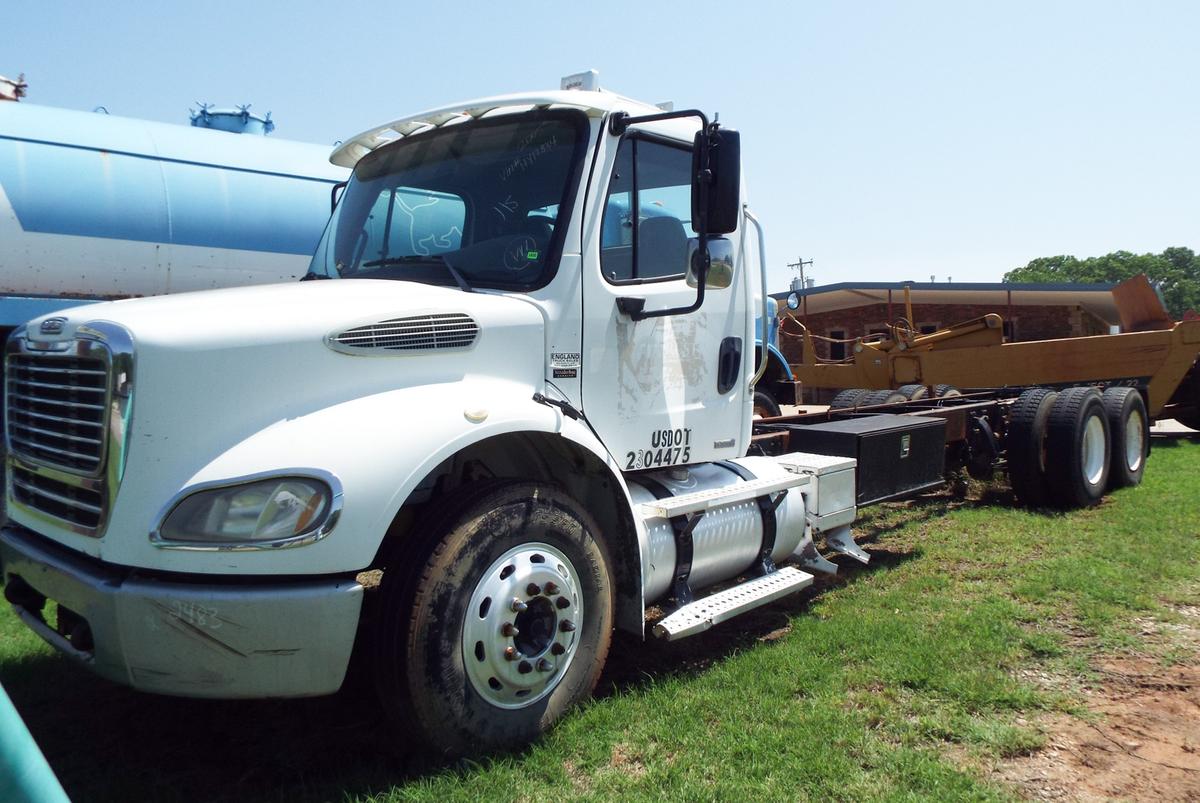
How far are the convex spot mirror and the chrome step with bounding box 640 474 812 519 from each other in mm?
1017

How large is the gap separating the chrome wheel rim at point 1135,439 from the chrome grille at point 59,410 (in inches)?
354

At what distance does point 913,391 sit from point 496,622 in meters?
9.58

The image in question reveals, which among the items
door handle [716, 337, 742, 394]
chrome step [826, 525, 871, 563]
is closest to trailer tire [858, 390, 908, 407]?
chrome step [826, 525, 871, 563]

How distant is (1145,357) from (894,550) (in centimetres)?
636

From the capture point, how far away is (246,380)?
296 centimetres

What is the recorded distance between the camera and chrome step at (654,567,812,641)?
153 inches

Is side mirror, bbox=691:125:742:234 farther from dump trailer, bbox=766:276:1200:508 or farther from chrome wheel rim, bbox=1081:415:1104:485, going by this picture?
chrome wheel rim, bbox=1081:415:1104:485

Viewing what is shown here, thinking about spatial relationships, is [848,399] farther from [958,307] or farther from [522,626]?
[958,307]

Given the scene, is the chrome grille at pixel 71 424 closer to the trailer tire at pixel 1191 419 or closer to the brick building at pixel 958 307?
the trailer tire at pixel 1191 419

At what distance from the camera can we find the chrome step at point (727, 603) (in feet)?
12.8

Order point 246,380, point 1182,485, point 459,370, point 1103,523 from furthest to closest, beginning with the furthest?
point 1182,485 → point 1103,523 → point 459,370 → point 246,380

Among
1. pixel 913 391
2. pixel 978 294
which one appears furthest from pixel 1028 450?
pixel 978 294

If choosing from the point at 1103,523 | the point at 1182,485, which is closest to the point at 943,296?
the point at 1182,485

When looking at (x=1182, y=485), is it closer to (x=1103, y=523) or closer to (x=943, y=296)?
(x=1103, y=523)
